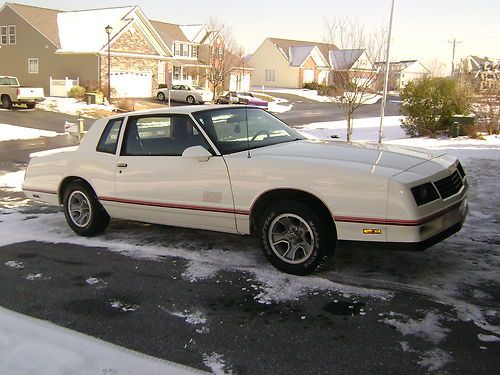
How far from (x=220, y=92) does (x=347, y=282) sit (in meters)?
42.3

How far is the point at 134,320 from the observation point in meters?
3.79

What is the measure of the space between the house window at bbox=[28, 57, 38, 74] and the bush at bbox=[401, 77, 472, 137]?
30.8m

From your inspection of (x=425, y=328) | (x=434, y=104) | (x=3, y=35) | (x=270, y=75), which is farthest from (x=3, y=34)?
(x=425, y=328)

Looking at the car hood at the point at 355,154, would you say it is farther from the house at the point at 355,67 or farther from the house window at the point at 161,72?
the house window at the point at 161,72

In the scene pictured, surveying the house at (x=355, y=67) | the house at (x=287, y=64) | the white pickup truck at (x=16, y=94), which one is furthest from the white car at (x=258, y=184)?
the house at (x=287, y=64)

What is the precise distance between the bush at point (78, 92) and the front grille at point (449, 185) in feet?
105

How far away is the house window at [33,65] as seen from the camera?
39.1 m

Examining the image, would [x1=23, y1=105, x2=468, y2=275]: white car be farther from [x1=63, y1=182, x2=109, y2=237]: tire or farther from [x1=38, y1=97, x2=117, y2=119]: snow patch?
[x1=38, y1=97, x2=117, y2=119]: snow patch

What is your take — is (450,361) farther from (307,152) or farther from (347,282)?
(307,152)

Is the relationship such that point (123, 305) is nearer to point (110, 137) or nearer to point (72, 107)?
point (110, 137)

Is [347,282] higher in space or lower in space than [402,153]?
lower

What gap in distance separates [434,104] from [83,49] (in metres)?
27.3

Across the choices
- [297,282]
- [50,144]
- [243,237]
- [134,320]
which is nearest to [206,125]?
[243,237]

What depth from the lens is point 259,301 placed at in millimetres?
4062
